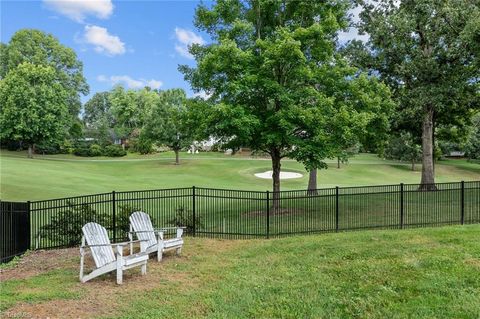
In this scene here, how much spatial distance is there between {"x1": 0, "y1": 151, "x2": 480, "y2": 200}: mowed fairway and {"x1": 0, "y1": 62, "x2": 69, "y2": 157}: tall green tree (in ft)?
18.5

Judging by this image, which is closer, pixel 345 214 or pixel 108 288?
pixel 108 288

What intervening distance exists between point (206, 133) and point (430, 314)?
468 inches

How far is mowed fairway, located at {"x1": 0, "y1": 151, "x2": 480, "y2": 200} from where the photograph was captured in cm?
2511

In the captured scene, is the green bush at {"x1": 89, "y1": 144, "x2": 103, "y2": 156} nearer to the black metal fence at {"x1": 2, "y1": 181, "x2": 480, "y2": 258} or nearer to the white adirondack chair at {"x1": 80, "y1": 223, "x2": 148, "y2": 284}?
the black metal fence at {"x1": 2, "y1": 181, "x2": 480, "y2": 258}

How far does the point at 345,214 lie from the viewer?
562 inches

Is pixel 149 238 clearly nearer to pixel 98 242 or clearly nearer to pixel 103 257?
pixel 98 242

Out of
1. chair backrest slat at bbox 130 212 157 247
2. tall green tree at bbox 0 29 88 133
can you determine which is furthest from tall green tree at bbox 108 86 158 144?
chair backrest slat at bbox 130 212 157 247

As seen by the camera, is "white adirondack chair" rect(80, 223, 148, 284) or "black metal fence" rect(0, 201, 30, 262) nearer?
"white adirondack chair" rect(80, 223, 148, 284)

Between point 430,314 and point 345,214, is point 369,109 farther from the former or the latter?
point 430,314

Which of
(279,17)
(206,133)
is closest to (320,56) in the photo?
(279,17)

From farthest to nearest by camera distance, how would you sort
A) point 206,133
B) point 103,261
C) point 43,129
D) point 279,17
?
point 43,129 < point 279,17 < point 206,133 < point 103,261

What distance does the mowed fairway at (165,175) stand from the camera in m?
25.1

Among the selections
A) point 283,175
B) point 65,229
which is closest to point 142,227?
point 65,229

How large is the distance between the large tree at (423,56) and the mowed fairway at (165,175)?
1028 centimetres
